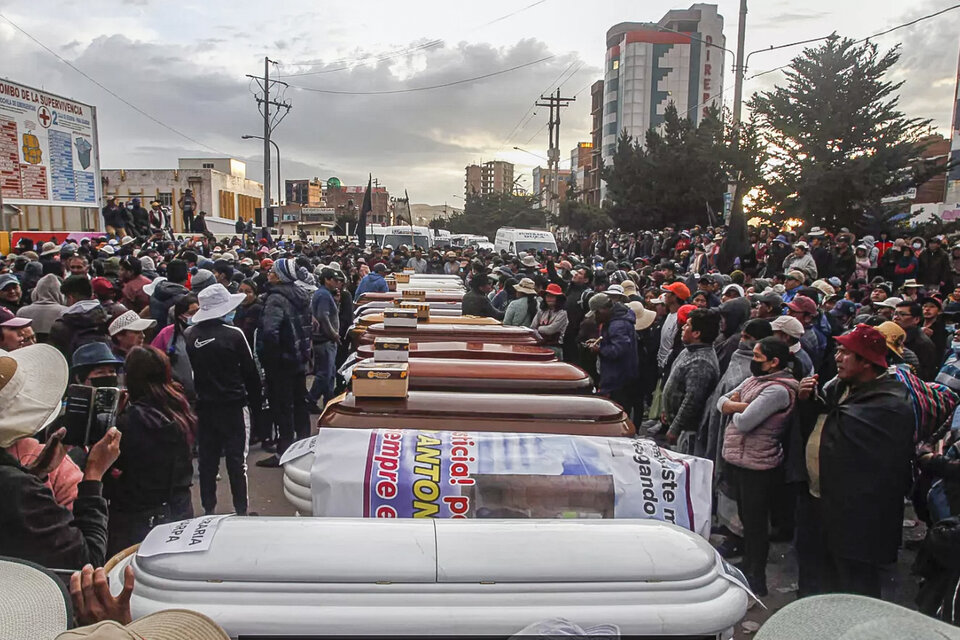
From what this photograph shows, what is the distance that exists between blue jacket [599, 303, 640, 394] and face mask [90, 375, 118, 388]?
435 centimetres

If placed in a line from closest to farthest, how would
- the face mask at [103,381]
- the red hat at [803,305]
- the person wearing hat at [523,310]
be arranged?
the face mask at [103,381]
the red hat at [803,305]
the person wearing hat at [523,310]

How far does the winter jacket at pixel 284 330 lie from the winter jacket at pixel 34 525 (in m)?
4.16

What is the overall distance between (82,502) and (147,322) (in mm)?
2708

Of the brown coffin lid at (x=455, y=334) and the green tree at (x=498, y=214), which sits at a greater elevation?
the green tree at (x=498, y=214)

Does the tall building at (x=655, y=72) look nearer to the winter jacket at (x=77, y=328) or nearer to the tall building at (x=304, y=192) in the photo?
the tall building at (x=304, y=192)

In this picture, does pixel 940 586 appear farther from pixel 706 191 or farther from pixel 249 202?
pixel 249 202

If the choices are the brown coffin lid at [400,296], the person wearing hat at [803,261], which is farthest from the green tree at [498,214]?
the brown coffin lid at [400,296]

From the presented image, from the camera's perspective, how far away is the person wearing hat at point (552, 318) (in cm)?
776

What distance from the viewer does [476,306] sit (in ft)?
26.6

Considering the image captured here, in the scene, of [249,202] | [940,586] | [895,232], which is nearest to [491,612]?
[940,586]

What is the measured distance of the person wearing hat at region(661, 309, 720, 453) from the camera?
5.24m

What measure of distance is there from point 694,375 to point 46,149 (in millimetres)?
23755

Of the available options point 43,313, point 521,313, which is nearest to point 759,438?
point 521,313

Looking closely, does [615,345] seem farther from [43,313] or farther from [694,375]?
[43,313]
